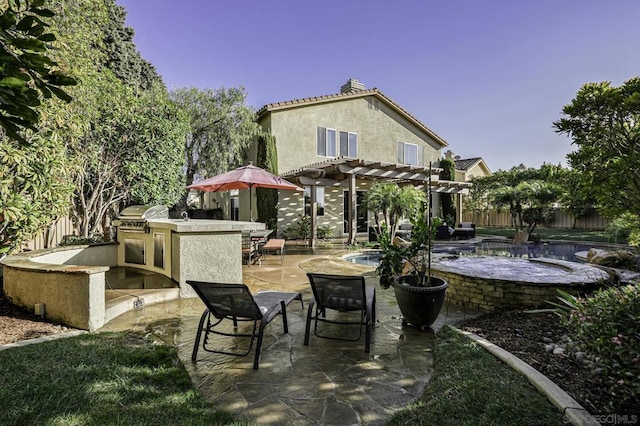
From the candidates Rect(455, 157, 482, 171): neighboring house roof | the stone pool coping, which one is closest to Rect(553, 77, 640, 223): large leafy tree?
the stone pool coping

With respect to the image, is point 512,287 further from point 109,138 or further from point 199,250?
point 109,138

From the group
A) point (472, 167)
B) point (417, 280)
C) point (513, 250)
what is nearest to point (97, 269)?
point (417, 280)

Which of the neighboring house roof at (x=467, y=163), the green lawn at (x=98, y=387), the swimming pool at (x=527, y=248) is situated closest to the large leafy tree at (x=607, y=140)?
the green lawn at (x=98, y=387)

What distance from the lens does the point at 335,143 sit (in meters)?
18.5

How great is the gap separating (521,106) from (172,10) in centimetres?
1500

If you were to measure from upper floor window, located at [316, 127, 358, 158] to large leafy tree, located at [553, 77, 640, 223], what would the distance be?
1344cm

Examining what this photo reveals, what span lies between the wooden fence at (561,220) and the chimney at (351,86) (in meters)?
12.0

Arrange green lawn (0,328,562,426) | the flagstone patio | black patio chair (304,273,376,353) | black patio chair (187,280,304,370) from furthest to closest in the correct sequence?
→ black patio chair (304,273,376,353) → black patio chair (187,280,304,370) → the flagstone patio → green lawn (0,328,562,426)

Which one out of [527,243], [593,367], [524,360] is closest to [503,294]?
[524,360]

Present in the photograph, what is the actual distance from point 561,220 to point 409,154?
1449cm

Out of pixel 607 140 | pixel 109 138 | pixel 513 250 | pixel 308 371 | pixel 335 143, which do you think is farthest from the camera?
pixel 335 143

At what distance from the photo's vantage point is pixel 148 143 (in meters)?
10.6

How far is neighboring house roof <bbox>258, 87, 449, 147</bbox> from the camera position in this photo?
1662 centimetres

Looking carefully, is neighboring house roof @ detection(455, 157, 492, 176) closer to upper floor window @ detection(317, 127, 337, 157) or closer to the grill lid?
upper floor window @ detection(317, 127, 337, 157)
